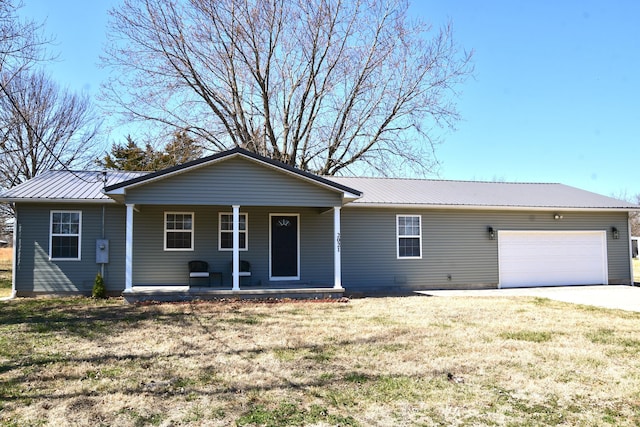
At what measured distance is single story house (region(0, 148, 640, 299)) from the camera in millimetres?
11500

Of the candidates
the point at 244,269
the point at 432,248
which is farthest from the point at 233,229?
the point at 432,248

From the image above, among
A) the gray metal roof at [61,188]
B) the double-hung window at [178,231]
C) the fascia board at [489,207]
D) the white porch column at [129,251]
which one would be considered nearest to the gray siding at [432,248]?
the fascia board at [489,207]

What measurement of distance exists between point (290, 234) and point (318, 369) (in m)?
8.45

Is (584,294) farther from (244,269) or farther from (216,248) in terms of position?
(216,248)

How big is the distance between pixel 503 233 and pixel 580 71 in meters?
5.40

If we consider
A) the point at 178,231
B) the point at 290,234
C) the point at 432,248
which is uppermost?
the point at 178,231

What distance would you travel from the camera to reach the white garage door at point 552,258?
49.8ft

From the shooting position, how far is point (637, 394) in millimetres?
4531

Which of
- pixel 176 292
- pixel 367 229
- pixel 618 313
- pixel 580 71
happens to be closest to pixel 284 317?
pixel 176 292

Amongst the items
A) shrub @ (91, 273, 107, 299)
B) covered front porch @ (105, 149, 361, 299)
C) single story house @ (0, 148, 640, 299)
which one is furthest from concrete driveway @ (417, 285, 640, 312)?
shrub @ (91, 273, 107, 299)

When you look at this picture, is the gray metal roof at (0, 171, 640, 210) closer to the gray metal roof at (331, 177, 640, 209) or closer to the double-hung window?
the gray metal roof at (331, 177, 640, 209)

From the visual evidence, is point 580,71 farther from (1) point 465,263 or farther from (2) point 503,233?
(1) point 465,263

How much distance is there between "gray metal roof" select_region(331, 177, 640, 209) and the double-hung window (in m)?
4.82

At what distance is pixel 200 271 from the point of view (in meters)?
12.8
